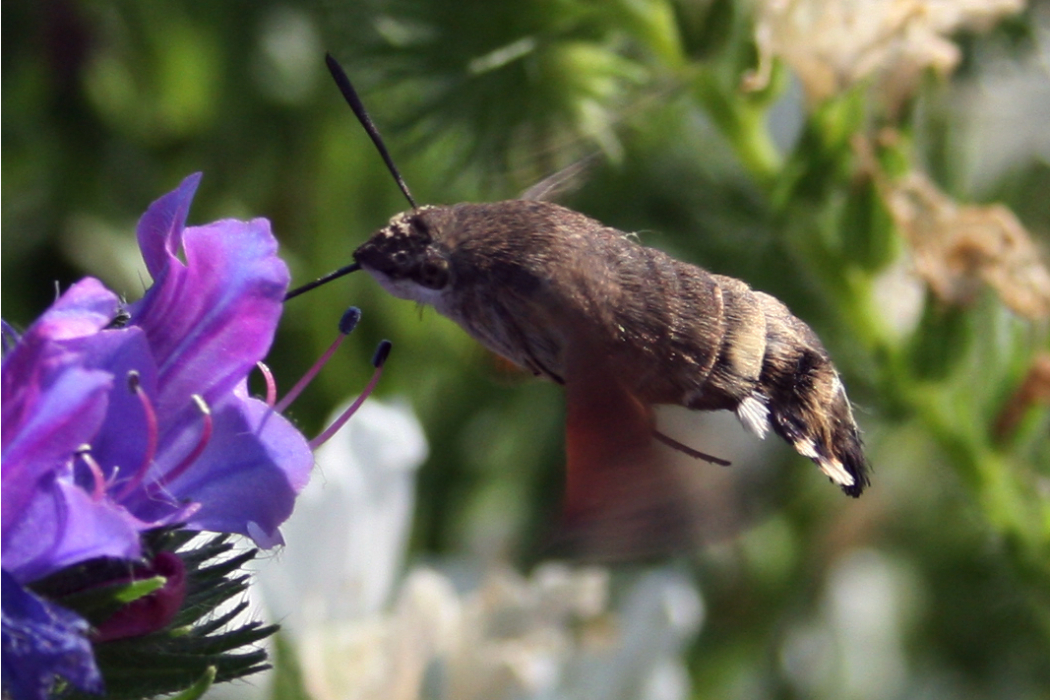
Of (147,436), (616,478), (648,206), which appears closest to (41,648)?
(147,436)

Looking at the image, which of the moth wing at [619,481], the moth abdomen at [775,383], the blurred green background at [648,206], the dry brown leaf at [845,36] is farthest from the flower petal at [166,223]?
the dry brown leaf at [845,36]

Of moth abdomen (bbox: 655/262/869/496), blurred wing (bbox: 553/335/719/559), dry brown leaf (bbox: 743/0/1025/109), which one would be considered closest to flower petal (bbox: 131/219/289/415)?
blurred wing (bbox: 553/335/719/559)

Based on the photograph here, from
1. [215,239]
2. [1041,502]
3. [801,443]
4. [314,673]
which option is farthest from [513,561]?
[215,239]

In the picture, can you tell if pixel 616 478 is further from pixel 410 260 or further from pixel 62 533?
pixel 62 533

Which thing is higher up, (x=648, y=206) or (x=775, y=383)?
(x=775, y=383)

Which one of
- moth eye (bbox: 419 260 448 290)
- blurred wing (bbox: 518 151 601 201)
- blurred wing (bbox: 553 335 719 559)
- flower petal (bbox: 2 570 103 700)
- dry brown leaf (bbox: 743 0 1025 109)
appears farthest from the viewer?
dry brown leaf (bbox: 743 0 1025 109)

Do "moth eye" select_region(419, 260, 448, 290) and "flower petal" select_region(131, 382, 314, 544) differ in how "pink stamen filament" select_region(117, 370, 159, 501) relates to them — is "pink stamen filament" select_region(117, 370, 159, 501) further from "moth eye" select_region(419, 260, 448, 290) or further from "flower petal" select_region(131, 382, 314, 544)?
"moth eye" select_region(419, 260, 448, 290)

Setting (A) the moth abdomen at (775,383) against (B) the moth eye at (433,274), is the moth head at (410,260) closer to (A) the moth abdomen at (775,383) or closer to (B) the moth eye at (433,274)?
(B) the moth eye at (433,274)
